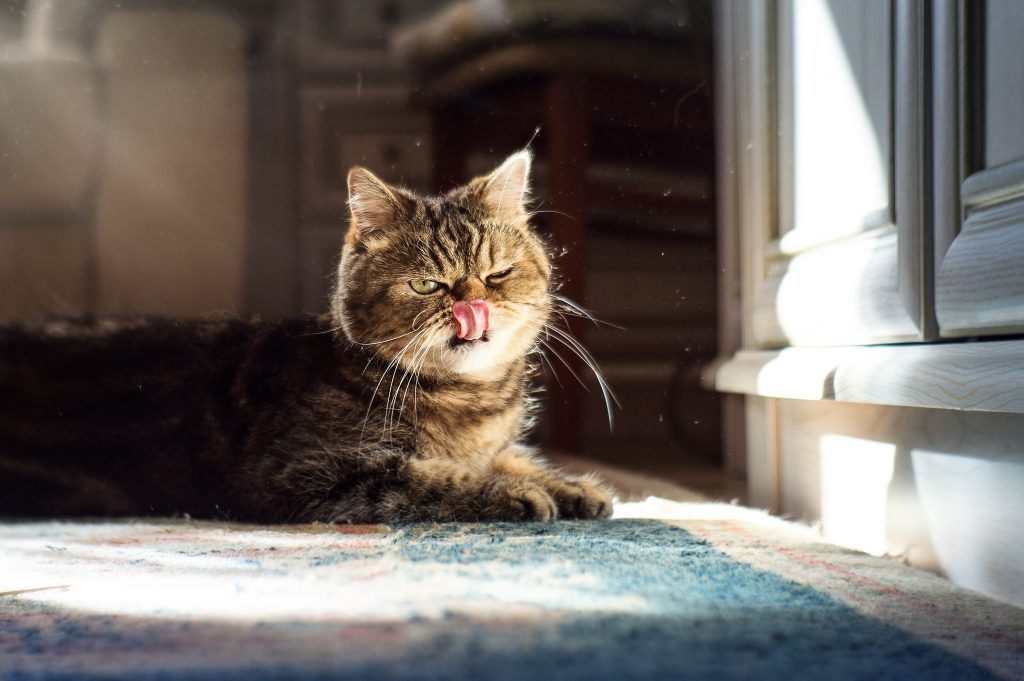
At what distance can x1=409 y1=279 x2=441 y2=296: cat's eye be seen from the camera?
1.40 metres

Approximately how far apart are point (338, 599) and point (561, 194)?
1164 millimetres

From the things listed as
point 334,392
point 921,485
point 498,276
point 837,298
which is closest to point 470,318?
point 498,276

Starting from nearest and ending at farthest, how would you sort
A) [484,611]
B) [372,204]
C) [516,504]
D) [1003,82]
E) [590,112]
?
[484,611] → [1003,82] → [516,504] → [372,204] → [590,112]

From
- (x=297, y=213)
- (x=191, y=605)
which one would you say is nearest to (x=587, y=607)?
(x=191, y=605)

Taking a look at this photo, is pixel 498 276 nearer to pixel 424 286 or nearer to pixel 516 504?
pixel 424 286

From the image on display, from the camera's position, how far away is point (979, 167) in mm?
996

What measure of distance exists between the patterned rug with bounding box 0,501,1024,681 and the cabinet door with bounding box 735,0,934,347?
390 millimetres

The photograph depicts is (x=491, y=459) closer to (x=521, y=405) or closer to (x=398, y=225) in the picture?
(x=521, y=405)

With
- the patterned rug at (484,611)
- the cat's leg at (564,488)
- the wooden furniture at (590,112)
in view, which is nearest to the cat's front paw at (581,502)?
the cat's leg at (564,488)

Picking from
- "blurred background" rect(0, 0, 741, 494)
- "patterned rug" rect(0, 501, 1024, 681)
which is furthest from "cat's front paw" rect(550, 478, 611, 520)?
"blurred background" rect(0, 0, 741, 494)

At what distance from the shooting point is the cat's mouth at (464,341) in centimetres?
134

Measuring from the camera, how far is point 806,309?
1.40 meters

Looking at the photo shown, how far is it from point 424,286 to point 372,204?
7.9 inches

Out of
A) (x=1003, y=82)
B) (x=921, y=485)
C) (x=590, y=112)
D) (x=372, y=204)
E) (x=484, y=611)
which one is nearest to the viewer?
(x=484, y=611)
